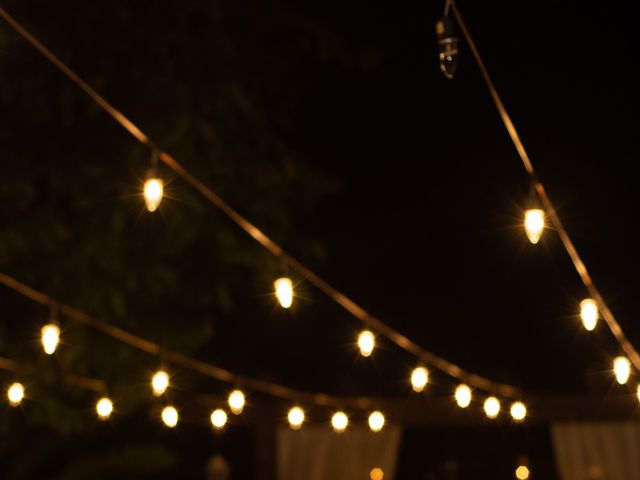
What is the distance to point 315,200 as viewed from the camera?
9.73 metres

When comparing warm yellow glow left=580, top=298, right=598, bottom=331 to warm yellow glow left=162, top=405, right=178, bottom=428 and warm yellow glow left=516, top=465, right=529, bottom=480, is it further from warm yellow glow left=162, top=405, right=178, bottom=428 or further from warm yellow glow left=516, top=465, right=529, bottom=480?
warm yellow glow left=516, top=465, right=529, bottom=480

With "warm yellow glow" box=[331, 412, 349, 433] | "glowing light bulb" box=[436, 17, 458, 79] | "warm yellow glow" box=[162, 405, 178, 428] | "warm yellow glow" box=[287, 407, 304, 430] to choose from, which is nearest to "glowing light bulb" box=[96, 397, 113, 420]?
"warm yellow glow" box=[162, 405, 178, 428]

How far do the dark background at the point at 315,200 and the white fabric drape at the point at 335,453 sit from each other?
0.49m

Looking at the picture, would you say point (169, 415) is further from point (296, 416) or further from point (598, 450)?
point (598, 450)

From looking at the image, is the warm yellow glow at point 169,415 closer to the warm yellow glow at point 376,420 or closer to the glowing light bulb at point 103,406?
the glowing light bulb at point 103,406

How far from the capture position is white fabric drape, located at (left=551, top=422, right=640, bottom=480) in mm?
8695

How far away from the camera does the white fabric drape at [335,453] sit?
959 centimetres

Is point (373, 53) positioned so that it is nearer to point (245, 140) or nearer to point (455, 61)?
point (245, 140)

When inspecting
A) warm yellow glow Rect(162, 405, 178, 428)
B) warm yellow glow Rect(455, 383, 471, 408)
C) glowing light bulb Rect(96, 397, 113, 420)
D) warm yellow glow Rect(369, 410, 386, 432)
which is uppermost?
warm yellow glow Rect(369, 410, 386, 432)

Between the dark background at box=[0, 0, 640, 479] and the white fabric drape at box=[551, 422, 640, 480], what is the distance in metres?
0.35

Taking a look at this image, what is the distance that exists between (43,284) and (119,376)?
3.40 feet

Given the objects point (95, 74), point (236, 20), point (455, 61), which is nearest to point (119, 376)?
point (95, 74)

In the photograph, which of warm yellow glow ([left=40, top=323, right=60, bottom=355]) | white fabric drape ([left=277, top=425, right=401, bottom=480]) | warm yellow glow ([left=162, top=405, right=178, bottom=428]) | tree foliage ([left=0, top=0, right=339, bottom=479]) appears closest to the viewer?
warm yellow glow ([left=40, top=323, right=60, bottom=355])

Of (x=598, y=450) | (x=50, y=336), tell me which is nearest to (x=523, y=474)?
(x=598, y=450)
